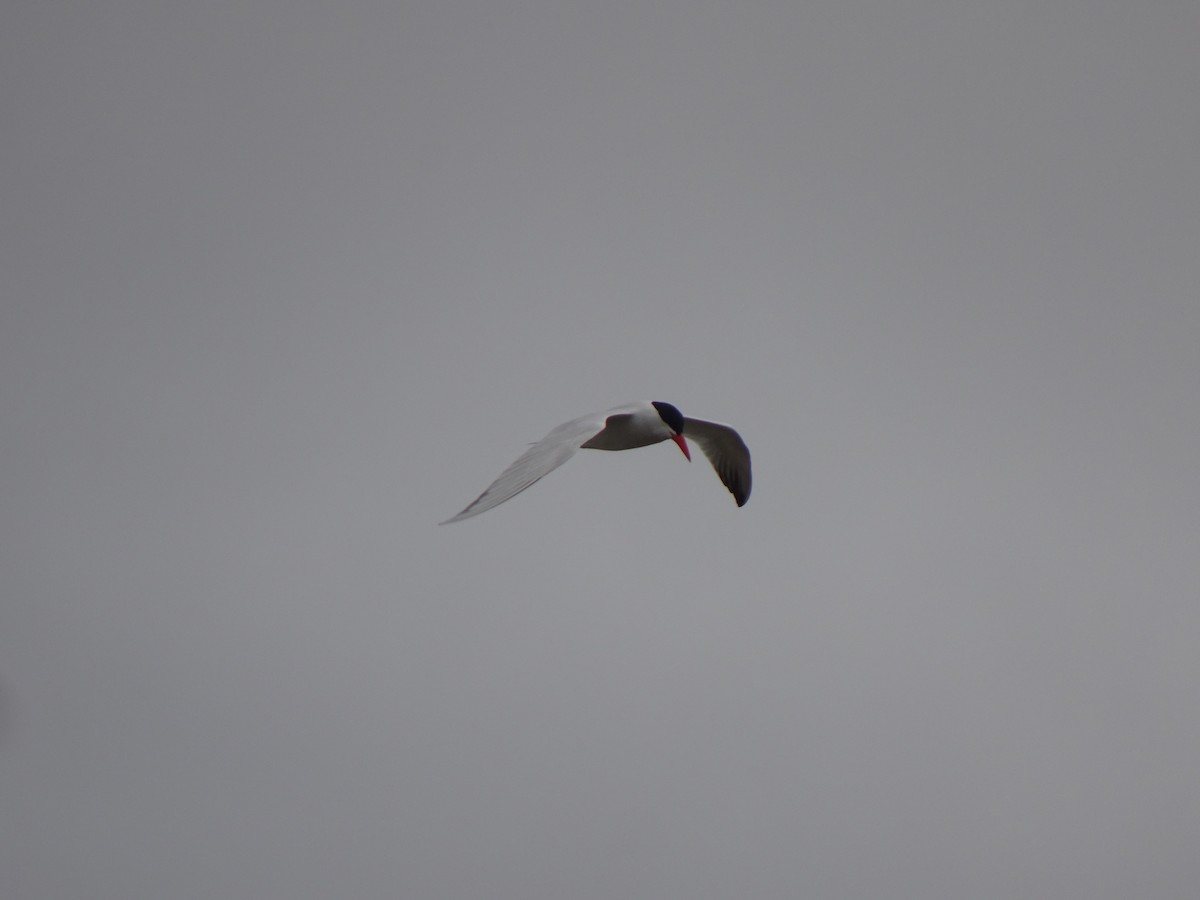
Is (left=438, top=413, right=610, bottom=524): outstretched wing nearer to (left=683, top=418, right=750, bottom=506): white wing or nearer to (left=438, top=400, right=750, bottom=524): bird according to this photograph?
(left=438, top=400, right=750, bottom=524): bird

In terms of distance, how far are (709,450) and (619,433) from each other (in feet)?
1.34

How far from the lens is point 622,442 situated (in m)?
1.45

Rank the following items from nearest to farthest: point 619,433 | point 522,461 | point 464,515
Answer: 1. point 464,515
2. point 522,461
3. point 619,433

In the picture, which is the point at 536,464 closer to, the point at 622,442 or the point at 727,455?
the point at 622,442

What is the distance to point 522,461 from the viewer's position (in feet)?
3.58

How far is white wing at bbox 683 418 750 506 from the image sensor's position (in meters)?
1.78

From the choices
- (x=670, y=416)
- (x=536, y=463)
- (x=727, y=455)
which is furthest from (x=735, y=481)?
(x=536, y=463)

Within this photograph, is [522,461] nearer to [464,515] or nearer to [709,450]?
[464,515]

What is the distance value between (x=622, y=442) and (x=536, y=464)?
40cm

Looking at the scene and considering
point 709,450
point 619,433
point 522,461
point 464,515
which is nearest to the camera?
point 464,515

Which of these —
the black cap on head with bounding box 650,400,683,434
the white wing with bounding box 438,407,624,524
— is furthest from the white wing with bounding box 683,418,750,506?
the white wing with bounding box 438,407,624,524

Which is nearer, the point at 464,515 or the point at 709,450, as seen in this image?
the point at 464,515

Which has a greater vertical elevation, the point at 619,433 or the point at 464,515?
the point at 619,433

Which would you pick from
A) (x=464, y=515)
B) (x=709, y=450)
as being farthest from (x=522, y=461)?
(x=709, y=450)
